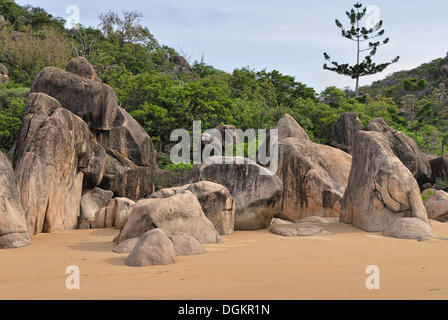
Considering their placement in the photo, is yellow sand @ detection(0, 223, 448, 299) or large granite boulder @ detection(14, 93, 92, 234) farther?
large granite boulder @ detection(14, 93, 92, 234)

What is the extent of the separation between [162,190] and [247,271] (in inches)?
146

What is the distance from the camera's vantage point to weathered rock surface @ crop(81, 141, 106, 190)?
1209 cm

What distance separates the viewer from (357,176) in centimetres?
985

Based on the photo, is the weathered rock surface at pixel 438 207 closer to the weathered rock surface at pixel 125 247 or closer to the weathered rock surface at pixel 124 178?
the weathered rock surface at pixel 124 178

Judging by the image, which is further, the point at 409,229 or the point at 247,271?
the point at 409,229

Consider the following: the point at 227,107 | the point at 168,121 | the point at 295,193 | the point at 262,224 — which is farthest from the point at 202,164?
the point at 227,107

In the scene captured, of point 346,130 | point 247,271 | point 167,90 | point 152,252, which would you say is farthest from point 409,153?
point 152,252

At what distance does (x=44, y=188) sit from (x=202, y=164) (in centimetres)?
367

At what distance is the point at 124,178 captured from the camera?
45.8 feet

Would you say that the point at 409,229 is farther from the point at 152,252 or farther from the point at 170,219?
the point at 152,252

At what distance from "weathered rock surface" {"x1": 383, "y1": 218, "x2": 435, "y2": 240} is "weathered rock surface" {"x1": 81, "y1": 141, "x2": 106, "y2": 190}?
763 centimetres

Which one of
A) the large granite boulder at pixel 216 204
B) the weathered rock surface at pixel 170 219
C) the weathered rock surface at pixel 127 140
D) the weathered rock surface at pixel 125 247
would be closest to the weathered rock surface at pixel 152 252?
the weathered rock surface at pixel 125 247

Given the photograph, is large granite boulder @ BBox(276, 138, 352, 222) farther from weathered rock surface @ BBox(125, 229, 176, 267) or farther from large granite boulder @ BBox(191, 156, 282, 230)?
weathered rock surface @ BBox(125, 229, 176, 267)

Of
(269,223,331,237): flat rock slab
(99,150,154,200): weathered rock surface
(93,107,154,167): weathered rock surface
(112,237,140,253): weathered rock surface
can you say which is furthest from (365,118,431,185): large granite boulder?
(112,237,140,253): weathered rock surface
